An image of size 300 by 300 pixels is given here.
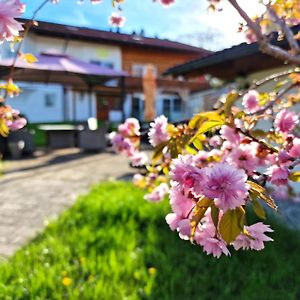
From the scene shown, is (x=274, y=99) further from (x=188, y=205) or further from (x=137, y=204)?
(x=137, y=204)

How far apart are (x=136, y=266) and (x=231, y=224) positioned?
8.06 ft

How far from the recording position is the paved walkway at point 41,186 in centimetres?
454

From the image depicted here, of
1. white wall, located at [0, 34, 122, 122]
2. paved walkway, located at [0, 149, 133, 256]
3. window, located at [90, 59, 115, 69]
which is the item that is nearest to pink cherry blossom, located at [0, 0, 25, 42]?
paved walkway, located at [0, 149, 133, 256]

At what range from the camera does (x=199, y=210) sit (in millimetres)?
1067

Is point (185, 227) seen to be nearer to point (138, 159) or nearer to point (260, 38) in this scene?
point (260, 38)

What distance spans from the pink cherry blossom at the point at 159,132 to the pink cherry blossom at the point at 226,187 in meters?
0.86

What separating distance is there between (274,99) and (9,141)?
361 inches

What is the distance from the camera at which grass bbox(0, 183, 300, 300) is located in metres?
2.94

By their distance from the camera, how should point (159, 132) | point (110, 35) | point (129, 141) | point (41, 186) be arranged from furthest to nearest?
→ 1. point (41, 186)
2. point (110, 35)
3. point (129, 141)
4. point (159, 132)

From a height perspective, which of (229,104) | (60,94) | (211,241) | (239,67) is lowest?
(211,241)

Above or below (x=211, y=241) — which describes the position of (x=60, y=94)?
above

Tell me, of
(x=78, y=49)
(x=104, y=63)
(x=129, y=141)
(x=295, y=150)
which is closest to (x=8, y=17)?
(x=295, y=150)

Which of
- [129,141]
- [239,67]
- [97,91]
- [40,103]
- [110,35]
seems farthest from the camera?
[97,91]

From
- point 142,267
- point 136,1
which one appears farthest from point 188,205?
point 142,267
